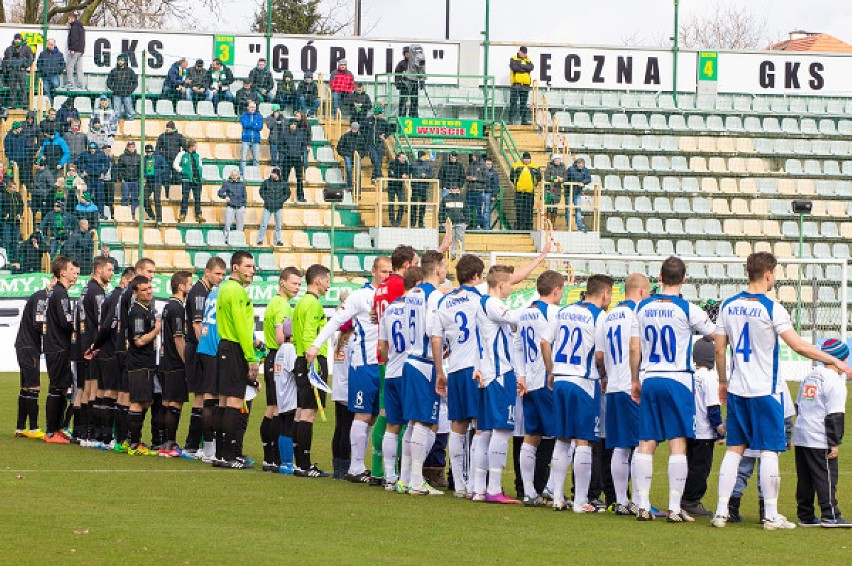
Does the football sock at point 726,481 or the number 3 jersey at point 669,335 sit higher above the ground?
the number 3 jersey at point 669,335

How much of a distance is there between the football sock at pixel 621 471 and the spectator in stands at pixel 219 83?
24.8 meters

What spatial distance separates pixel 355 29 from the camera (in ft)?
195

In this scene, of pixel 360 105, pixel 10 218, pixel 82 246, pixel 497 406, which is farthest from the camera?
pixel 360 105

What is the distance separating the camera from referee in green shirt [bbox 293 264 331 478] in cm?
1338

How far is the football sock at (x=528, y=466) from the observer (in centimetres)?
1191

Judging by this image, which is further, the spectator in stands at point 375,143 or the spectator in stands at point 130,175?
the spectator in stands at point 375,143

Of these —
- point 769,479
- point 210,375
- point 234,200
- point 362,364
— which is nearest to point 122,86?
point 234,200

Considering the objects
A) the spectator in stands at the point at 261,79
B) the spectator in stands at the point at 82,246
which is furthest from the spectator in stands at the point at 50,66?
the spectator in stands at the point at 82,246

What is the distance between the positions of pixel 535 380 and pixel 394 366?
1.28 m

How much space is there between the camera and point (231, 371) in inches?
536

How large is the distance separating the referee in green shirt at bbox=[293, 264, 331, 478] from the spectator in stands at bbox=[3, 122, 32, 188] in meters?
16.5

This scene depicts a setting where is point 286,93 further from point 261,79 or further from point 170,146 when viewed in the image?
point 170,146

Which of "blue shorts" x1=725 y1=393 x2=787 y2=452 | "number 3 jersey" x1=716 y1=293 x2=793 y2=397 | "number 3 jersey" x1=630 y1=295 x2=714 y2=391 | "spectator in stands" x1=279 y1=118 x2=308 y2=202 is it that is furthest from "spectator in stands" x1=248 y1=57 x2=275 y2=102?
"blue shorts" x1=725 y1=393 x2=787 y2=452

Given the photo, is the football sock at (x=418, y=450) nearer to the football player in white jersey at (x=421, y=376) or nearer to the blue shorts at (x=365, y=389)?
the football player in white jersey at (x=421, y=376)
